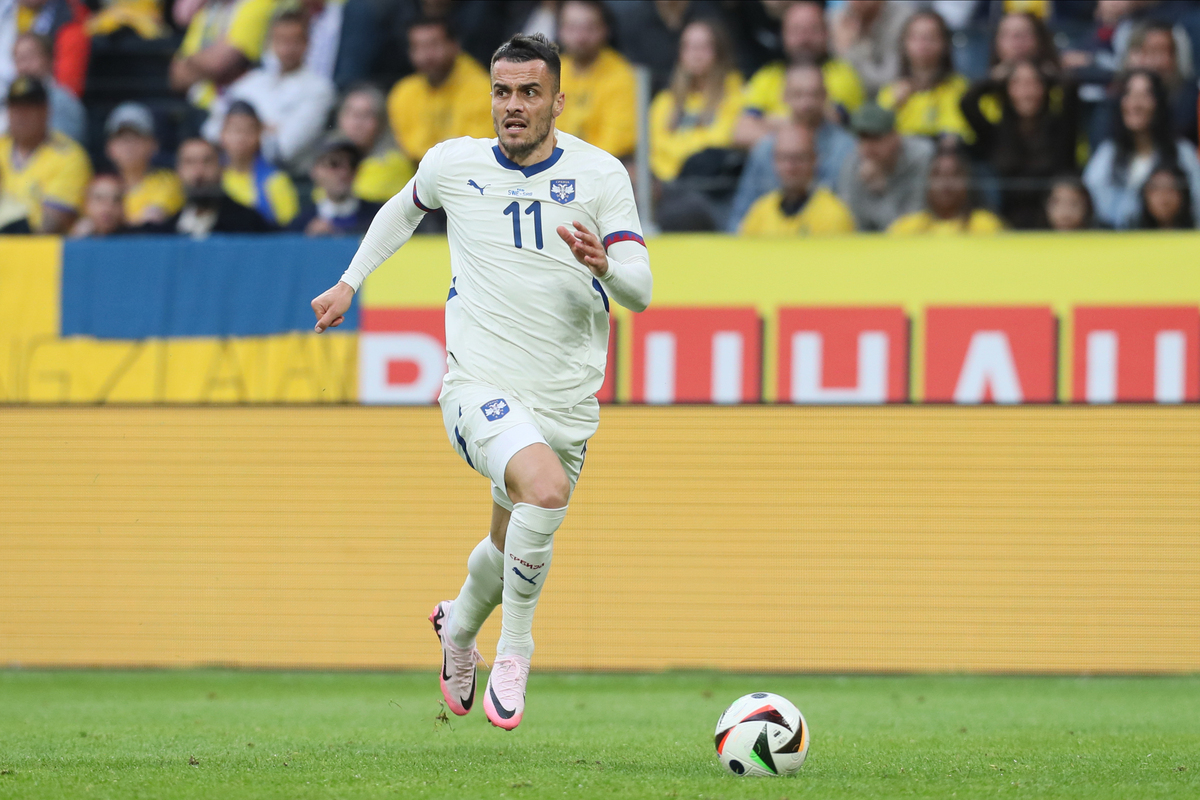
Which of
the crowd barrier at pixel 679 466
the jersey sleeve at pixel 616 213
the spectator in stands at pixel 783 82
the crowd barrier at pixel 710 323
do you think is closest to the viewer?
the jersey sleeve at pixel 616 213

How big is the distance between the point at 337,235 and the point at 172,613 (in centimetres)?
323

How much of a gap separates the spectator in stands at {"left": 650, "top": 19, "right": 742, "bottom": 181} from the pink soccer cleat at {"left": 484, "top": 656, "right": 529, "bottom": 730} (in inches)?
272

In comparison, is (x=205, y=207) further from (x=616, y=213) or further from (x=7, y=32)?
(x=616, y=213)

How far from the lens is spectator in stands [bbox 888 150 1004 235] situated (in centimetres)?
1158

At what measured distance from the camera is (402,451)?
12062mm

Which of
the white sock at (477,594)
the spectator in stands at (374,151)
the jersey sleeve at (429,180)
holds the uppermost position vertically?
the spectator in stands at (374,151)

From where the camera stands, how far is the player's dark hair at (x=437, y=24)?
503 inches

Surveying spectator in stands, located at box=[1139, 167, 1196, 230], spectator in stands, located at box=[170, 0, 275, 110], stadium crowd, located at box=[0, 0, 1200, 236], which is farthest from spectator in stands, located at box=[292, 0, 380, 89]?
spectator in stands, located at box=[1139, 167, 1196, 230]

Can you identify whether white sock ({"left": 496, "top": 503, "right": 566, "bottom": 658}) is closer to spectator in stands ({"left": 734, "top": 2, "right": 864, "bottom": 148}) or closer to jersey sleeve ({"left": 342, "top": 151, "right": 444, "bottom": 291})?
jersey sleeve ({"left": 342, "top": 151, "right": 444, "bottom": 291})

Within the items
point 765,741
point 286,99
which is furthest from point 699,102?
point 765,741

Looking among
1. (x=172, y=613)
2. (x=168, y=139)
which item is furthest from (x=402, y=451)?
(x=168, y=139)

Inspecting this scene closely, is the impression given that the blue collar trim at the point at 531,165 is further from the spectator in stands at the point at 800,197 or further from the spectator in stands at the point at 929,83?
the spectator in stands at the point at 929,83

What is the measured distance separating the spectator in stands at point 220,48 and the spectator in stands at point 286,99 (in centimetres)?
23

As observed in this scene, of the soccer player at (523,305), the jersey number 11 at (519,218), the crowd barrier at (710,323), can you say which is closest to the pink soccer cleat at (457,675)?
the soccer player at (523,305)
